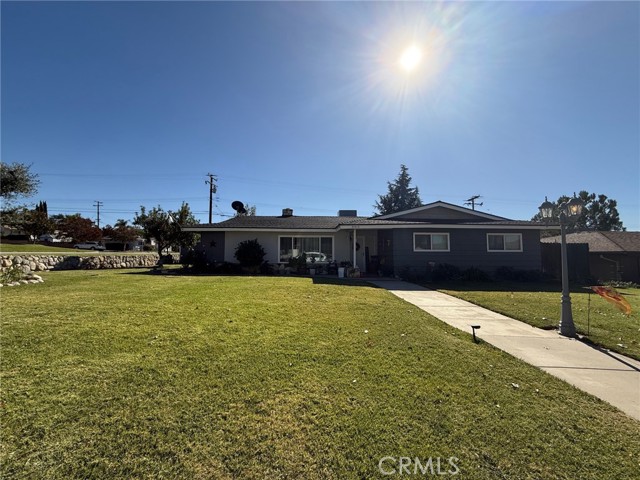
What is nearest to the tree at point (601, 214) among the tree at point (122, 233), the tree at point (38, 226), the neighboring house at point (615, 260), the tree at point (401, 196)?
the tree at point (401, 196)

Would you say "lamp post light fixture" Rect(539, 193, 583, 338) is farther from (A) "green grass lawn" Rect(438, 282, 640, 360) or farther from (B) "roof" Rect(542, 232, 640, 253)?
(B) "roof" Rect(542, 232, 640, 253)

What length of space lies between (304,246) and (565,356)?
1303cm

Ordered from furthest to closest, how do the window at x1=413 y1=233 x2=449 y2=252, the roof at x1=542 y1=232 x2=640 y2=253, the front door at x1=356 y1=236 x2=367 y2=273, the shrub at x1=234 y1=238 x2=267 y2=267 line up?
the roof at x1=542 y1=232 x2=640 y2=253 < the front door at x1=356 y1=236 x2=367 y2=273 < the shrub at x1=234 y1=238 x2=267 y2=267 < the window at x1=413 y1=233 x2=449 y2=252

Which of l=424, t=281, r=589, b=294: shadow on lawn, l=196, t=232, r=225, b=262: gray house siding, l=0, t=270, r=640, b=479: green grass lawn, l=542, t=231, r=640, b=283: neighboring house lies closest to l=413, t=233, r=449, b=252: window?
l=424, t=281, r=589, b=294: shadow on lawn

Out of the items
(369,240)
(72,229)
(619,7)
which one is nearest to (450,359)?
(619,7)

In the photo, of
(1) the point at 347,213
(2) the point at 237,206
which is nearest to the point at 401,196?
(1) the point at 347,213

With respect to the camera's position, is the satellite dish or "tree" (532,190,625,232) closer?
the satellite dish

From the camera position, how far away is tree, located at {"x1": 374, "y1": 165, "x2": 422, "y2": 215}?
1441 inches

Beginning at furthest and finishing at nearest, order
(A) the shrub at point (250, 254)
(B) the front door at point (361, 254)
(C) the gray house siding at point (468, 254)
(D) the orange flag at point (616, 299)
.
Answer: (B) the front door at point (361, 254) < (A) the shrub at point (250, 254) < (C) the gray house siding at point (468, 254) < (D) the orange flag at point (616, 299)

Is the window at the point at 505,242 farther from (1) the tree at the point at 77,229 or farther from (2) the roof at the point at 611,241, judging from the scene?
(1) the tree at the point at 77,229

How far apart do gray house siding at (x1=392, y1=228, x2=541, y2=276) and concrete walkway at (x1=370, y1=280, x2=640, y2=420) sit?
7.28 meters

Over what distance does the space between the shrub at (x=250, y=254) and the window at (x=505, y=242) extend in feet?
38.8

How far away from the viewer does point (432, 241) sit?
14391 mm

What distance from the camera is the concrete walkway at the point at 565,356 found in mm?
3091
